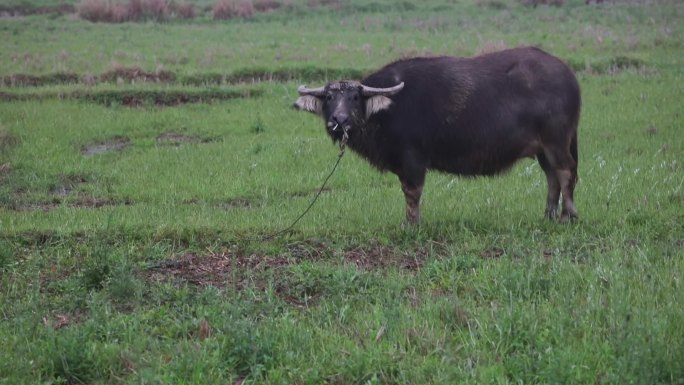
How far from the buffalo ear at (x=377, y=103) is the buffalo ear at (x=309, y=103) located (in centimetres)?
55

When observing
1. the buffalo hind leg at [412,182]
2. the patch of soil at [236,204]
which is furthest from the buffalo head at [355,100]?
the patch of soil at [236,204]

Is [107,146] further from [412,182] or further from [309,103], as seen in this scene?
[412,182]

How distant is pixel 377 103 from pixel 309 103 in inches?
29.0

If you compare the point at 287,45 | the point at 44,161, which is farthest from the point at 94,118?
the point at 287,45

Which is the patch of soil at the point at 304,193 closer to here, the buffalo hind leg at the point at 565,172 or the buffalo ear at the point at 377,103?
the buffalo ear at the point at 377,103

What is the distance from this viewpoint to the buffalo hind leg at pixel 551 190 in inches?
340

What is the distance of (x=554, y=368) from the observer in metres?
4.77

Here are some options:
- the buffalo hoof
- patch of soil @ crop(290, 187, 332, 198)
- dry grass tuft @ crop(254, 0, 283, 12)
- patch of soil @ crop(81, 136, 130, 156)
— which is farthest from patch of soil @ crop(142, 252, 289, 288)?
dry grass tuft @ crop(254, 0, 283, 12)

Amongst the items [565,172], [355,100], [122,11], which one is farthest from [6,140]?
[122,11]

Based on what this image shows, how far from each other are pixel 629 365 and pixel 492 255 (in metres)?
2.70

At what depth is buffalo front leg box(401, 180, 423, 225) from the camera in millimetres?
8375

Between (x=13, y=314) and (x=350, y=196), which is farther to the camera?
(x=350, y=196)

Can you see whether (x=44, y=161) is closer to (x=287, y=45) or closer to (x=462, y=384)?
(x=462, y=384)

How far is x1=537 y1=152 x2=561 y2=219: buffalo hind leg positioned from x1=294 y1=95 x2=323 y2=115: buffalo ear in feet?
7.55
